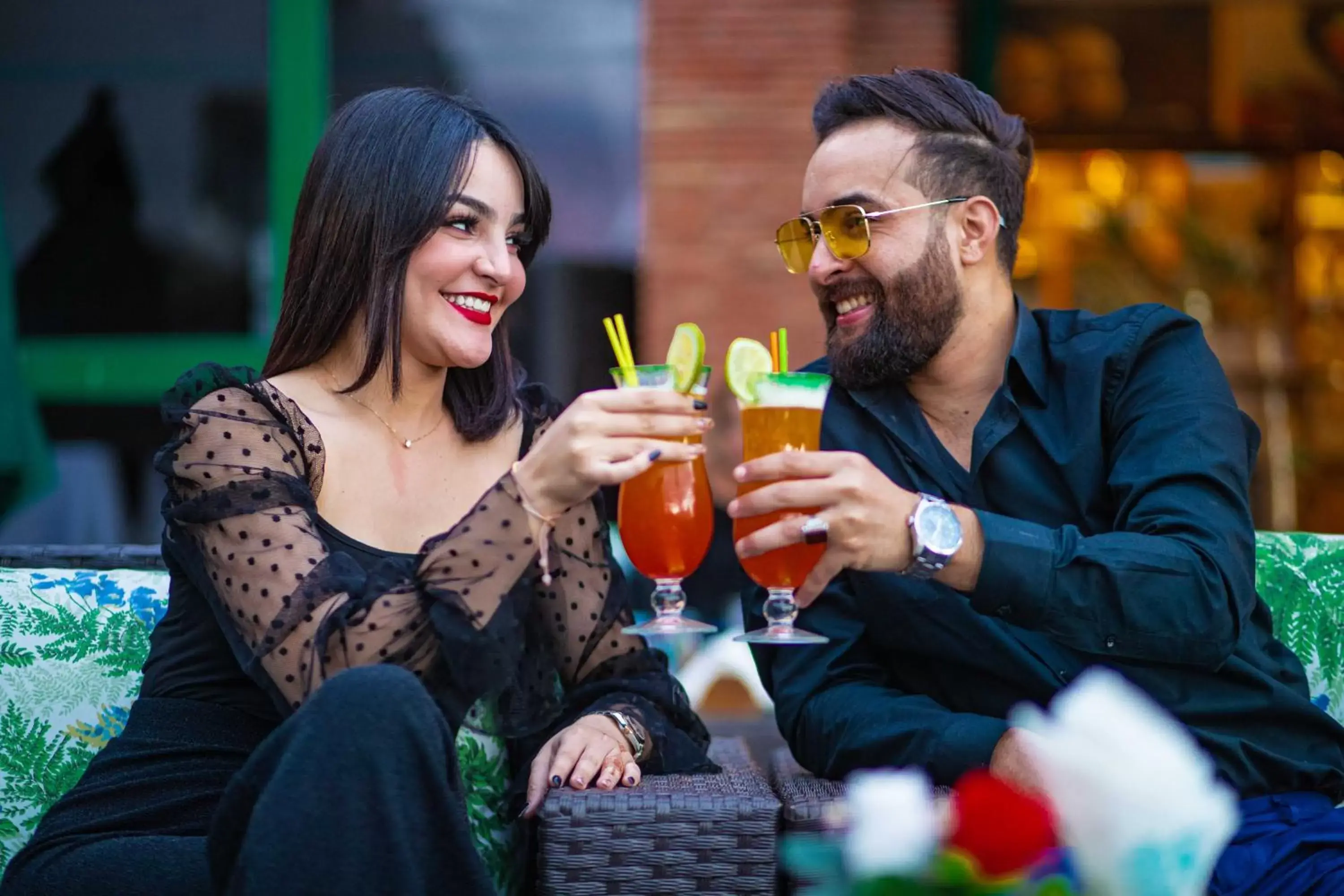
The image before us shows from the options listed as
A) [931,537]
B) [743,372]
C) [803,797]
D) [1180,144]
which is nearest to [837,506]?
[931,537]

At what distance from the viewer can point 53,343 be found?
6762 mm

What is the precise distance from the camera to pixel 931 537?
7.37ft

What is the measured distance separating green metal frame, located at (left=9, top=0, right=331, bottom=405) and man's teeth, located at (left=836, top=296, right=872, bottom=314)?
401 cm

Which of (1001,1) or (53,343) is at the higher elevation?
(1001,1)

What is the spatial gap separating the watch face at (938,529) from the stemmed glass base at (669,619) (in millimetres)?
344

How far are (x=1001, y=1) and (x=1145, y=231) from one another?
1.68 metres

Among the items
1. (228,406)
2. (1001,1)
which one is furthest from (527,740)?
(1001,1)

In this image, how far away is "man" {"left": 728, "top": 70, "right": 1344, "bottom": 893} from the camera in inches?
92.5

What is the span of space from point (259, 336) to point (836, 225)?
4397mm

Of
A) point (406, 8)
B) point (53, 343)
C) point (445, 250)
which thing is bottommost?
point (53, 343)

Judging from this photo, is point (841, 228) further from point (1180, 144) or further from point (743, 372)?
point (1180, 144)

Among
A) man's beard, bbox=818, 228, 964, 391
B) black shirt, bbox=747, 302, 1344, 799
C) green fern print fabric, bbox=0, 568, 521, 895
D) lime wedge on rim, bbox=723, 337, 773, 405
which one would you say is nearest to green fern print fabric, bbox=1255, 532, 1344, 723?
black shirt, bbox=747, 302, 1344, 799

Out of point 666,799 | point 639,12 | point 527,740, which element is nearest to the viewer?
point 666,799

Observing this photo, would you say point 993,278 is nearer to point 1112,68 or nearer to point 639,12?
point 639,12
